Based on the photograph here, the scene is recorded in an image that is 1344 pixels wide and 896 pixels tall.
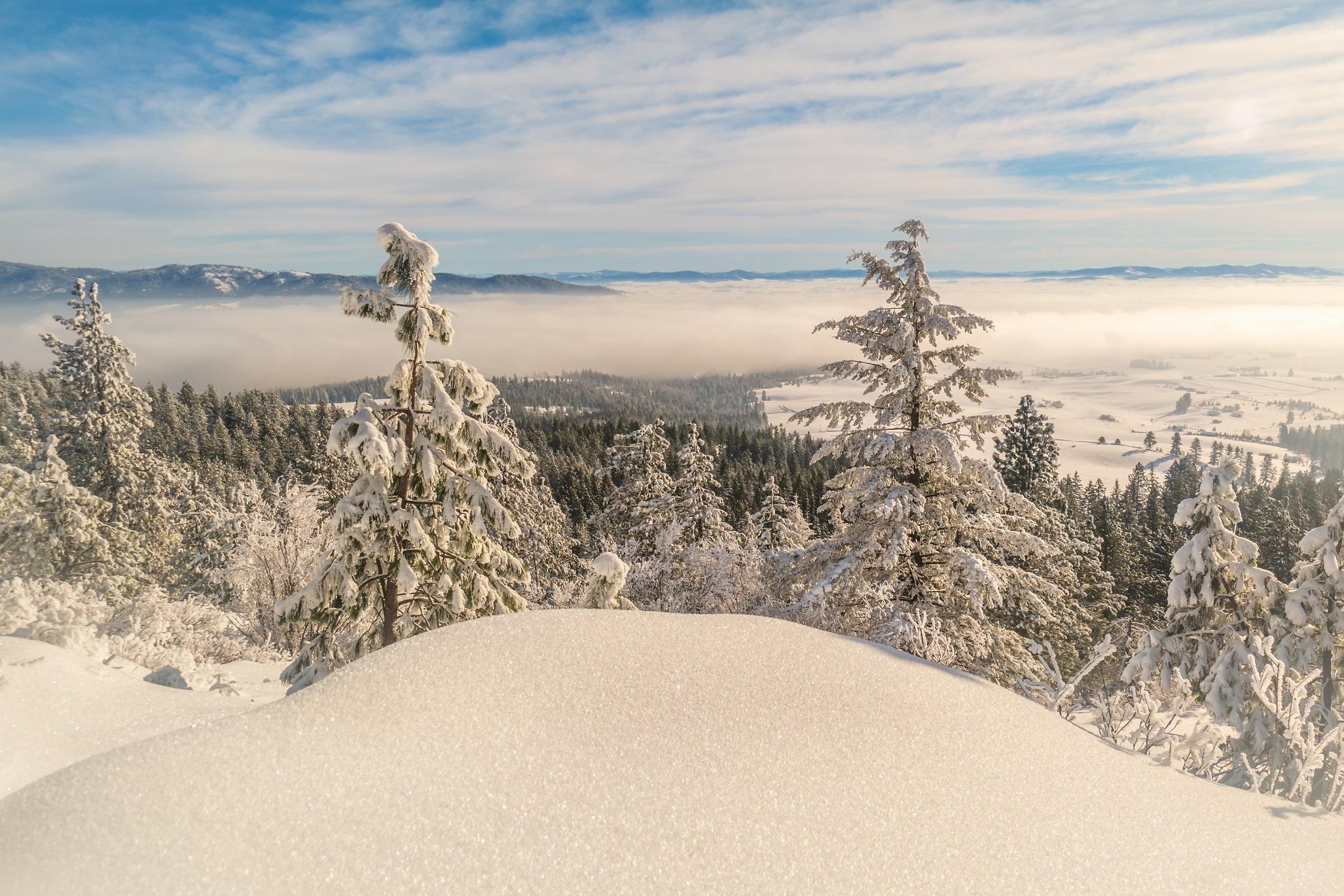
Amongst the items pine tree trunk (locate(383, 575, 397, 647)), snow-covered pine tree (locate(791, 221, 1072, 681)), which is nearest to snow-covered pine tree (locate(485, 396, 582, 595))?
pine tree trunk (locate(383, 575, 397, 647))

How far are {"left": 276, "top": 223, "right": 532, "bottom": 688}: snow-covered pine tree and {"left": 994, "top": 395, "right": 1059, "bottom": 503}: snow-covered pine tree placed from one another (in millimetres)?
31466

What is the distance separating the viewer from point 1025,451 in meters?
36.9

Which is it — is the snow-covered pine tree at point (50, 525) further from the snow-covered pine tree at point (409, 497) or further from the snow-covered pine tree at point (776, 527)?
the snow-covered pine tree at point (776, 527)

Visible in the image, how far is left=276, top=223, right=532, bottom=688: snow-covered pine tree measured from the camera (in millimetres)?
10102

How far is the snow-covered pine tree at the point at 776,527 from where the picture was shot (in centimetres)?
2667

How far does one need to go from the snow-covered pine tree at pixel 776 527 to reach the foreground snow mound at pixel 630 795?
19637mm

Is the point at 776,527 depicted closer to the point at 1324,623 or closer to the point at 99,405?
the point at 1324,623

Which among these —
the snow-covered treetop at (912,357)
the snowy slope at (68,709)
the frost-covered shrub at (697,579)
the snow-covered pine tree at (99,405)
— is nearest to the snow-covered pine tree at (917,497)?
the snow-covered treetop at (912,357)

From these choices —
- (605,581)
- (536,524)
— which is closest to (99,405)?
(536,524)

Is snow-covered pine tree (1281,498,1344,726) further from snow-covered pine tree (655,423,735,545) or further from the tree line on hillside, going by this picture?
snow-covered pine tree (655,423,735,545)

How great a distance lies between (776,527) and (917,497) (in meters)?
16.4

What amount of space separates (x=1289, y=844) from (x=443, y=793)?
18.5 feet

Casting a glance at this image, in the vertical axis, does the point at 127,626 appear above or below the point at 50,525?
below

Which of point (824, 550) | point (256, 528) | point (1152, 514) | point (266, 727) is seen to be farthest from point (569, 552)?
point (1152, 514)
